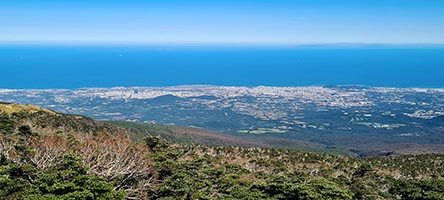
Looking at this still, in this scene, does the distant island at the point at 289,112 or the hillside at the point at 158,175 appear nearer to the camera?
the hillside at the point at 158,175

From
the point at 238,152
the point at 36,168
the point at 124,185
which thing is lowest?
the point at 238,152

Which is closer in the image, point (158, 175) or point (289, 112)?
point (158, 175)

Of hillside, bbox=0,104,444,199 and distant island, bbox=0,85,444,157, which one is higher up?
hillside, bbox=0,104,444,199

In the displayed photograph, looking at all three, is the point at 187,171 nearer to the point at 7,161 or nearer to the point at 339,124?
the point at 7,161

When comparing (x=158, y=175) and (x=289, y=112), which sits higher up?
(x=158, y=175)

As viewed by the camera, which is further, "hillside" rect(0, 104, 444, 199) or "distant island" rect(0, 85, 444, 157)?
"distant island" rect(0, 85, 444, 157)

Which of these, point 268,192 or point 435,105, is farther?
point 435,105

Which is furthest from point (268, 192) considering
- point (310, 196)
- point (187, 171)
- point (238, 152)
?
point (238, 152)

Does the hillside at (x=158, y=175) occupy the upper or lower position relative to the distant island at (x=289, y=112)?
upper
